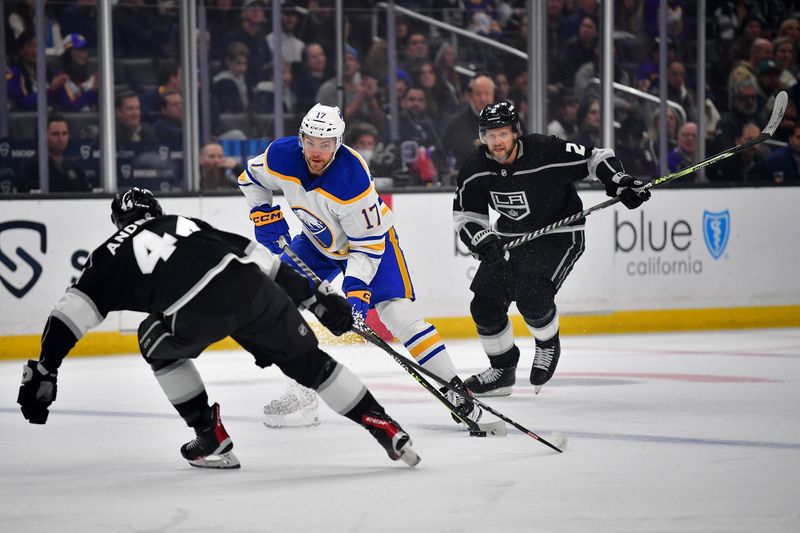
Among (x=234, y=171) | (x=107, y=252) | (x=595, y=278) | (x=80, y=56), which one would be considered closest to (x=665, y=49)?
(x=595, y=278)

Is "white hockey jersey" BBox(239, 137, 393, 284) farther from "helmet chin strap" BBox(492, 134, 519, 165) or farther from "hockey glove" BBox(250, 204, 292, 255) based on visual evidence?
"helmet chin strap" BBox(492, 134, 519, 165)

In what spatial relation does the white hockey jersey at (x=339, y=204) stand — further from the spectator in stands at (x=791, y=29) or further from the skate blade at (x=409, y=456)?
the spectator in stands at (x=791, y=29)

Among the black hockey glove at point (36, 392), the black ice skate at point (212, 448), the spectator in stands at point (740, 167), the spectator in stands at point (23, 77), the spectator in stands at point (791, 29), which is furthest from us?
the spectator in stands at point (791, 29)

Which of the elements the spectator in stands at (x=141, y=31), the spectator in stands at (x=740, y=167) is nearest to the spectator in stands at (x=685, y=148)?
the spectator in stands at (x=740, y=167)

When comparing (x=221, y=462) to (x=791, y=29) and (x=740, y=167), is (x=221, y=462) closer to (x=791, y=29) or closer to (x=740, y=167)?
(x=740, y=167)

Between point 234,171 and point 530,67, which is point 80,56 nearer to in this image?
point 234,171

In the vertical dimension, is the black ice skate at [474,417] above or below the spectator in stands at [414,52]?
below

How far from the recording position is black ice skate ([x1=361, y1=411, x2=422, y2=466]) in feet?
10.9

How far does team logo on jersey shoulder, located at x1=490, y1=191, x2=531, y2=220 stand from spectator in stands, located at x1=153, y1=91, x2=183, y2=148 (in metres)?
2.85

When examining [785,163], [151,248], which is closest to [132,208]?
[151,248]

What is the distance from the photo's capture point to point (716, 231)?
7.71 meters

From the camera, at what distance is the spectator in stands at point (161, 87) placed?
25.1ft

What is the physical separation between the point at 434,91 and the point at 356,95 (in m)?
0.49

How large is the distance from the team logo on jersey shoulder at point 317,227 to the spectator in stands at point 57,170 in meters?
2.95
